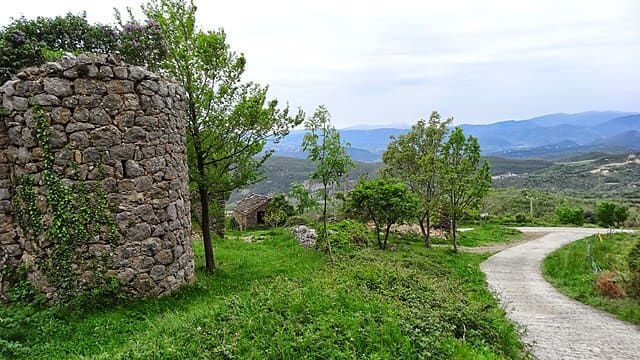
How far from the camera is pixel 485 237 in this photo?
72.2 feet

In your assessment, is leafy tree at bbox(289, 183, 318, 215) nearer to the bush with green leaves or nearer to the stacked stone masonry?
the bush with green leaves

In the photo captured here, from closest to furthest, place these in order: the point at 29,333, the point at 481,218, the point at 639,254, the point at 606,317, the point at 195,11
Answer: the point at 29,333 → the point at 606,317 → the point at 639,254 → the point at 195,11 → the point at 481,218

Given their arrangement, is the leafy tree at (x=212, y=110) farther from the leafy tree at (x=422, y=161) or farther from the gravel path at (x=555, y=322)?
the leafy tree at (x=422, y=161)

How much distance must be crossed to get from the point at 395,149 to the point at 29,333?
15232 mm

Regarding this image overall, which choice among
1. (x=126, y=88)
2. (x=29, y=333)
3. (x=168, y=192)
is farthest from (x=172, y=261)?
(x=126, y=88)

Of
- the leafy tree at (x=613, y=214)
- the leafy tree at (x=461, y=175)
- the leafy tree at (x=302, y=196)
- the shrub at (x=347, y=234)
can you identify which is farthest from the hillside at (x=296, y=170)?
the leafy tree at (x=302, y=196)

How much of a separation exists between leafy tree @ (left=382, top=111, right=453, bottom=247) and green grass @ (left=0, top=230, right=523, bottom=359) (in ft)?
31.3

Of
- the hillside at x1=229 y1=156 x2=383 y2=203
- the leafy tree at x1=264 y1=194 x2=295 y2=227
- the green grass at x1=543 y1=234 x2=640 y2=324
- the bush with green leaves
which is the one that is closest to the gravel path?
the green grass at x1=543 y1=234 x2=640 y2=324

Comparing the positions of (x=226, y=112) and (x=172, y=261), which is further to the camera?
(x=226, y=112)

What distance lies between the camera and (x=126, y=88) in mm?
7215

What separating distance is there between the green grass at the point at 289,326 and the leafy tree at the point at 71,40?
18.8 ft

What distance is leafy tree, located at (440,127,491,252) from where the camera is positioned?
16797mm

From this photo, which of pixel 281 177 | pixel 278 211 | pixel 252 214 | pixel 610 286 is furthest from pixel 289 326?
pixel 281 177

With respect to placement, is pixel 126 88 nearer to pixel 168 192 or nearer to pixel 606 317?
pixel 168 192
